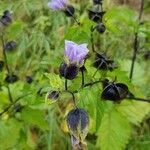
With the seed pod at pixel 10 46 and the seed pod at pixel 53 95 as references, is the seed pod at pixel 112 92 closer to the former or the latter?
the seed pod at pixel 53 95

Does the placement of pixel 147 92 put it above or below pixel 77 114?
below

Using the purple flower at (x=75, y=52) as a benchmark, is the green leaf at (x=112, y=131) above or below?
below

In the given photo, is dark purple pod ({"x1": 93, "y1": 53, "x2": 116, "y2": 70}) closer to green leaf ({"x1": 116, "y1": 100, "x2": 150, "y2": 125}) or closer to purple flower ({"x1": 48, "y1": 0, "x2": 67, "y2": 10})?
purple flower ({"x1": 48, "y1": 0, "x2": 67, "y2": 10})

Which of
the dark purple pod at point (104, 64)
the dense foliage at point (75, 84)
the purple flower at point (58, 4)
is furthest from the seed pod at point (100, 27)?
the dark purple pod at point (104, 64)

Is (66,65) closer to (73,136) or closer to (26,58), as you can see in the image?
(73,136)

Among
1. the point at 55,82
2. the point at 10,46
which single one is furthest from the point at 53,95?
the point at 10,46

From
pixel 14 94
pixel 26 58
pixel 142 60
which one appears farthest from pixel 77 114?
pixel 26 58

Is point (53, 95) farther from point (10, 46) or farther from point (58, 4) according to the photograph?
point (10, 46)
